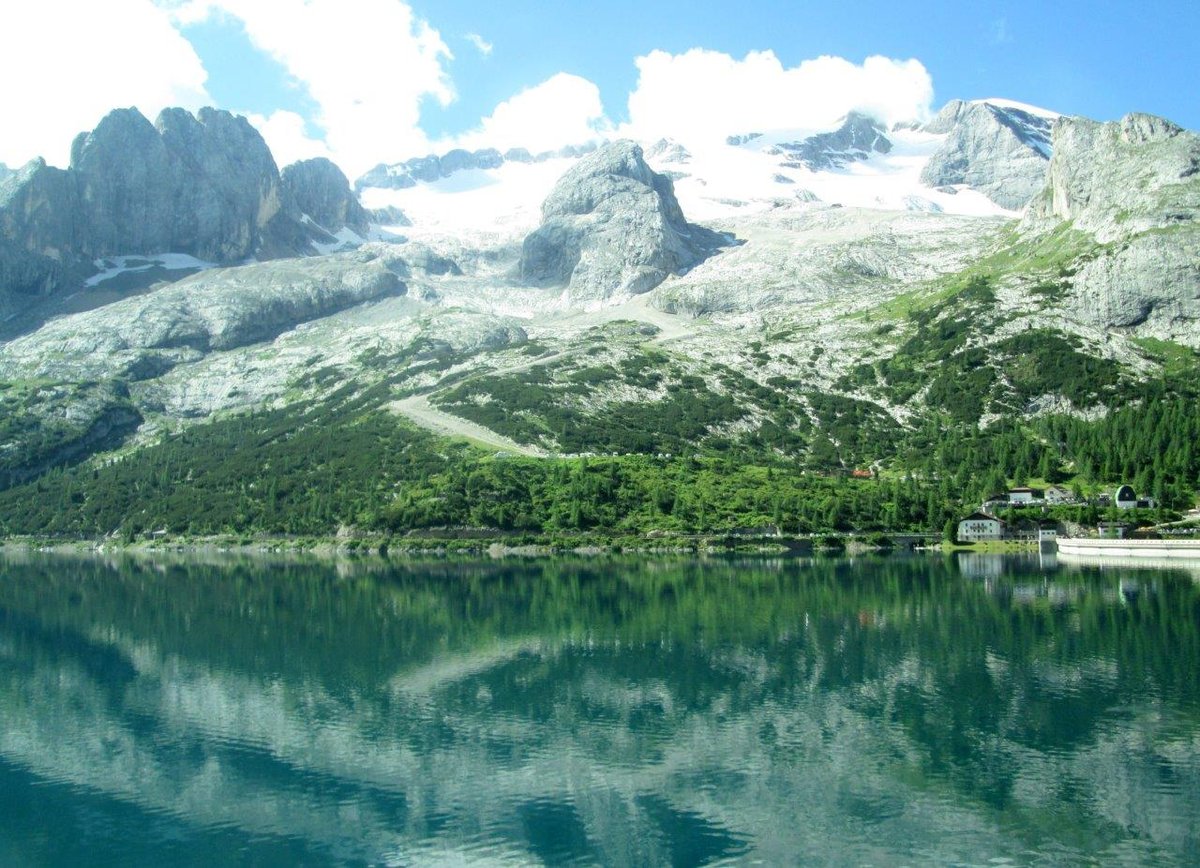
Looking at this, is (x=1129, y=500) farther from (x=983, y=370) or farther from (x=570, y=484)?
(x=570, y=484)

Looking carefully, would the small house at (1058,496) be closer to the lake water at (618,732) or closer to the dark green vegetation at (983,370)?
the dark green vegetation at (983,370)

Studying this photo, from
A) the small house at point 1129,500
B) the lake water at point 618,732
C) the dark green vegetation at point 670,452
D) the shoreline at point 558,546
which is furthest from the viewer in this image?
the dark green vegetation at point 670,452

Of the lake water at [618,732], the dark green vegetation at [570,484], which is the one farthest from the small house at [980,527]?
the lake water at [618,732]

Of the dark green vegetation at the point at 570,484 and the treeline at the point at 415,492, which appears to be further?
the treeline at the point at 415,492

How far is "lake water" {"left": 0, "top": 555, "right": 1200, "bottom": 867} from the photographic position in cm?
2602

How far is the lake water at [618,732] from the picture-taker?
26.0 metres

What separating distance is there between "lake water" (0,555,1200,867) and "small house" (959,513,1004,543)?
44124 millimetres

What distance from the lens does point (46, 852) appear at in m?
26.0

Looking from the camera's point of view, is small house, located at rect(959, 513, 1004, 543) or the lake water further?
small house, located at rect(959, 513, 1004, 543)

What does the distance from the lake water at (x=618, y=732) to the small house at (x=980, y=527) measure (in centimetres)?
4412

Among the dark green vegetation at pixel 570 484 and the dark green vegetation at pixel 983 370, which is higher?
the dark green vegetation at pixel 983 370

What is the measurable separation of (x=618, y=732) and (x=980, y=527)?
300 ft

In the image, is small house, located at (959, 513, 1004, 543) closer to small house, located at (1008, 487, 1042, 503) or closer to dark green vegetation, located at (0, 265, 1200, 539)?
dark green vegetation, located at (0, 265, 1200, 539)

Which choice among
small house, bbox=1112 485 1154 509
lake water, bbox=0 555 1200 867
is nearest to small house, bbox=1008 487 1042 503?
small house, bbox=1112 485 1154 509
